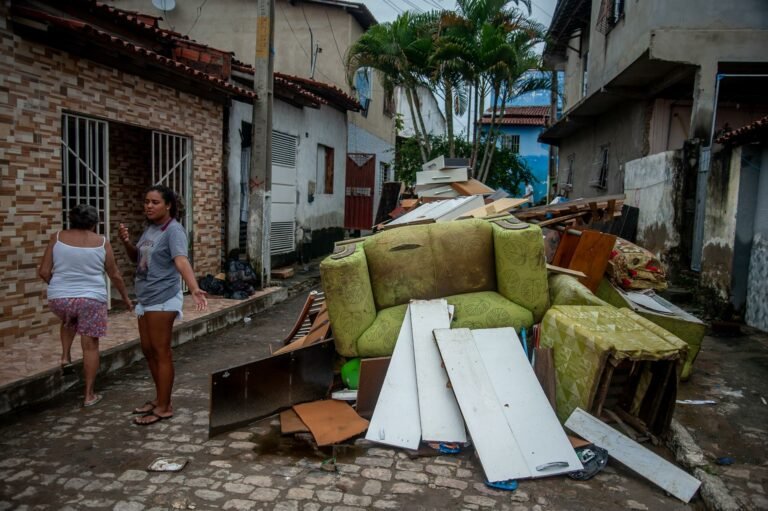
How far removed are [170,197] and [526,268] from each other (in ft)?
9.70

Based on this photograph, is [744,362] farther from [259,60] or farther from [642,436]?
[259,60]

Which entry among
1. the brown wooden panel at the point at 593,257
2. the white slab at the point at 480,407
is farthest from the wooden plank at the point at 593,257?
the white slab at the point at 480,407

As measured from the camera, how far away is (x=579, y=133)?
1788cm

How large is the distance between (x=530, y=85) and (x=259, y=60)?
7.63 meters

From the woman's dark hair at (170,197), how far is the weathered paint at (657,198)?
8.28 m

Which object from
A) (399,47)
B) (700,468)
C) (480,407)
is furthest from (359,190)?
(700,468)

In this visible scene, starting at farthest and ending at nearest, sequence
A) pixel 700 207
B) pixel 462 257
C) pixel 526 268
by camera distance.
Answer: pixel 700 207 < pixel 462 257 < pixel 526 268

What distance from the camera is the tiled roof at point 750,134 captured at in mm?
6586

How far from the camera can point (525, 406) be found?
3961 millimetres

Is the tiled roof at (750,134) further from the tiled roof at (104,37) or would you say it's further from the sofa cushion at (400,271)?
the tiled roof at (104,37)

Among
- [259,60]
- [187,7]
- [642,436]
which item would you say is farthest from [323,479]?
[187,7]

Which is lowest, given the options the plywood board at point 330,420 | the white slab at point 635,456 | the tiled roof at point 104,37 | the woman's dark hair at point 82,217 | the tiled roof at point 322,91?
the plywood board at point 330,420

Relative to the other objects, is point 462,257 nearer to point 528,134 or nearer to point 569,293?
point 569,293

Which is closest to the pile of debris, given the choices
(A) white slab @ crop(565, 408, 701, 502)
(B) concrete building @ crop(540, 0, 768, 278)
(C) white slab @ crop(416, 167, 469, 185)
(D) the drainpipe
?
(A) white slab @ crop(565, 408, 701, 502)
